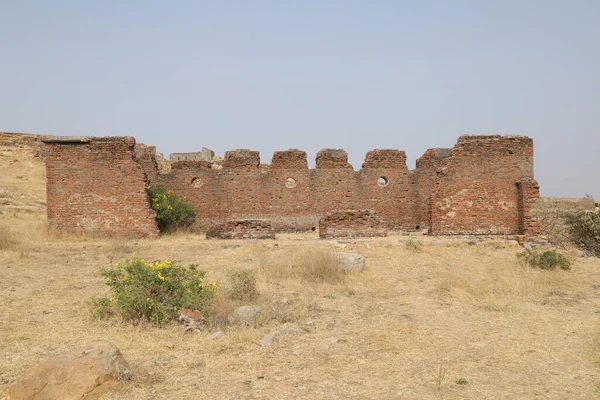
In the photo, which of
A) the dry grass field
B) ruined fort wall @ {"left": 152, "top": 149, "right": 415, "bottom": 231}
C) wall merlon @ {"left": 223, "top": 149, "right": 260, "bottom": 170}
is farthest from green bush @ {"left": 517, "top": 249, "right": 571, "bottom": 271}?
wall merlon @ {"left": 223, "top": 149, "right": 260, "bottom": 170}

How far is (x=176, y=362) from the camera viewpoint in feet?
16.8

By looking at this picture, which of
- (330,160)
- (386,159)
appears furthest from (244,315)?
(386,159)

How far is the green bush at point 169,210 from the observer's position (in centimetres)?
1570

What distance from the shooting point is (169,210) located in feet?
51.6

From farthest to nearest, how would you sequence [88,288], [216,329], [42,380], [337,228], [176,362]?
1. [337,228]
2. [88,288]
3. [216,329]
4. [176,362]
5. [42,380]

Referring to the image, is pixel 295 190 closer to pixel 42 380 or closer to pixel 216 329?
pixel 216 329

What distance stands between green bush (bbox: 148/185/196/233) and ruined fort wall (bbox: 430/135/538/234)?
25.3 ft

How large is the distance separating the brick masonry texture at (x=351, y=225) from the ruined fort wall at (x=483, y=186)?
190 centimetres

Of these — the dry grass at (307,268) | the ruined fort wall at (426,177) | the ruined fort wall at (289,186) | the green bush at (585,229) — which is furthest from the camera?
the ruined fort wall at (426,177)

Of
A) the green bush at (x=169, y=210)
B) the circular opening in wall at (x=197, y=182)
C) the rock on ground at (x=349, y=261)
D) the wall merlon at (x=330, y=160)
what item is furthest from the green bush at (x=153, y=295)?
the wall merlon at (x=330, y=160)

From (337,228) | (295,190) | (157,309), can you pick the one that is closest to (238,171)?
(295,190)

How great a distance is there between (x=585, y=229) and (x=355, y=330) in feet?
31.7

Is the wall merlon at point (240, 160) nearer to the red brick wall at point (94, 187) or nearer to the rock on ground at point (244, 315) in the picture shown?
the red brick wall at point (94, 187)

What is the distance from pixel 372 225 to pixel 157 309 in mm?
8922
